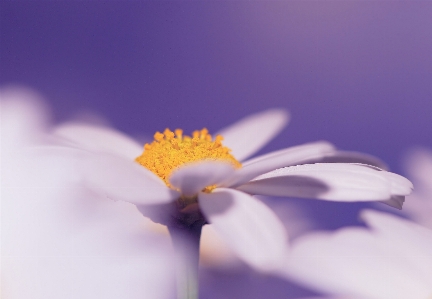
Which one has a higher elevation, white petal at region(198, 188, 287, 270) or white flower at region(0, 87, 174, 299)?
white flower at region(0, 87, 174, 299)

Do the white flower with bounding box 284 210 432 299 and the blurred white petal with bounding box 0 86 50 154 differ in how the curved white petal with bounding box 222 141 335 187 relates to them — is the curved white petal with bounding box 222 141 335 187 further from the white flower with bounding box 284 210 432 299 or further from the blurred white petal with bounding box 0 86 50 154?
the blurred white petal with bounding box 0 86 50 154

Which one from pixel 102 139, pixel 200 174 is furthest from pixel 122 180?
pixel 102 139

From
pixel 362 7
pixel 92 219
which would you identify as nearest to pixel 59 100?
pixel 92 219

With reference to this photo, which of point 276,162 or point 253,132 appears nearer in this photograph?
point 276,162

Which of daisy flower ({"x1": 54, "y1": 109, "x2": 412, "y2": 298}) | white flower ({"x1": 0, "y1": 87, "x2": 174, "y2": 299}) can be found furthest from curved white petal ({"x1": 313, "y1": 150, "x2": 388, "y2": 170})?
white flower ({"x1": 0, "y1": 87, "x2": 174, "y2": 299})

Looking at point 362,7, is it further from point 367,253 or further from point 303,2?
point 367,253

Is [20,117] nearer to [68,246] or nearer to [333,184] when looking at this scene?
[68,246]

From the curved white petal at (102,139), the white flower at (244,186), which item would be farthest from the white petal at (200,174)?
the curved white petal at (102,139)
